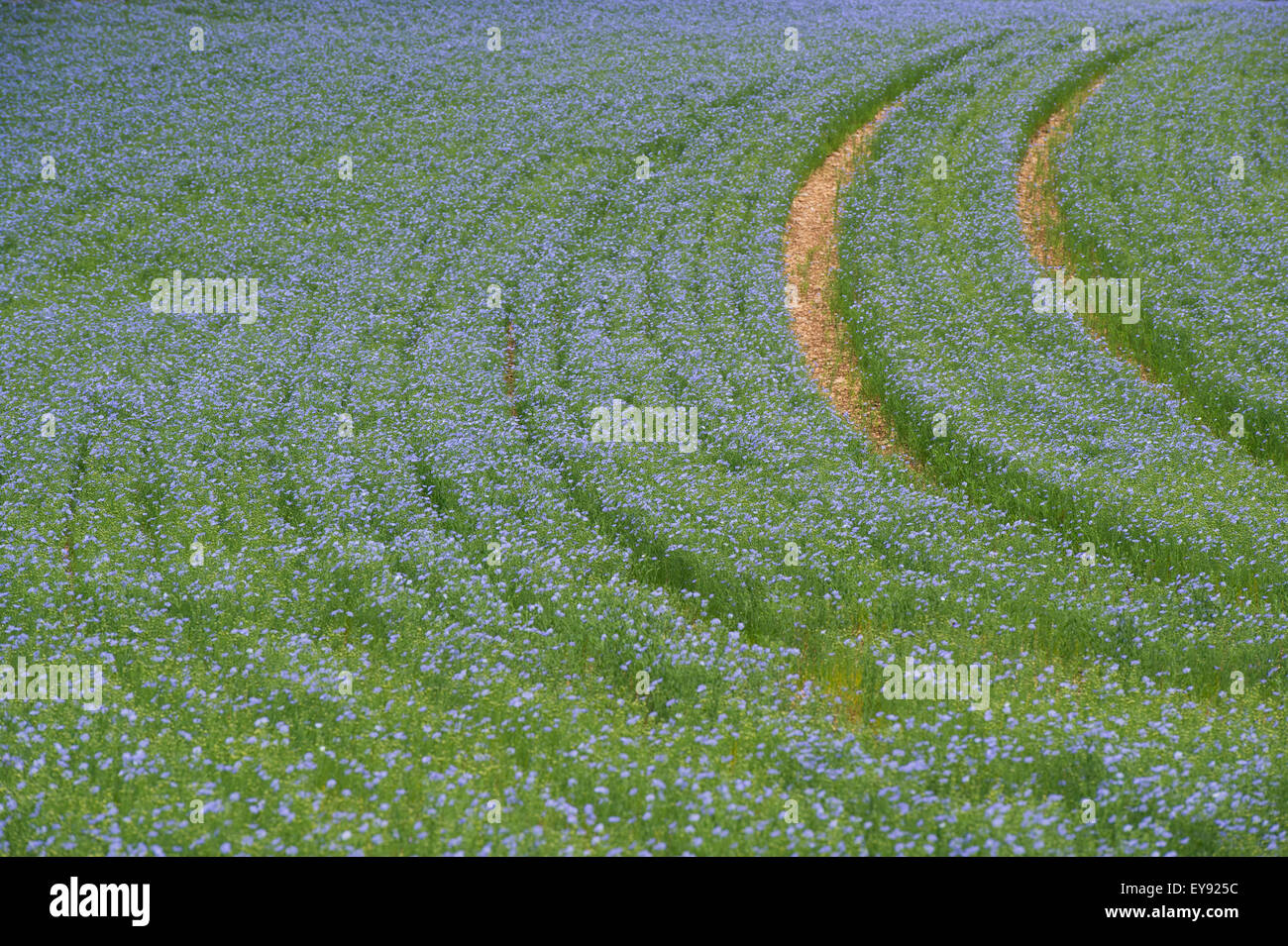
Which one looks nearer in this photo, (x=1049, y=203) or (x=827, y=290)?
(x=827, y=290)

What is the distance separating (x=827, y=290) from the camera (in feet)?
85.1

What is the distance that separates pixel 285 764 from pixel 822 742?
16.6 feet

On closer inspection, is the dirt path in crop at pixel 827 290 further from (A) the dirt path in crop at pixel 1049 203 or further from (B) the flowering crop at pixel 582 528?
(A) the dirt path in crop at pixel 1049 203

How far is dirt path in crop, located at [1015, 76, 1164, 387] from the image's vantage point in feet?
73.0

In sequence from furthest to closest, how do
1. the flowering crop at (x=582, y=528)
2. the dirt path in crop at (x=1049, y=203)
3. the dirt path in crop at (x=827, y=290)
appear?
the dirt path in crop at (x=1049, y=203), the dirt path in crop at (x=827, y=290), the flowering crop at (x=582, y=528)

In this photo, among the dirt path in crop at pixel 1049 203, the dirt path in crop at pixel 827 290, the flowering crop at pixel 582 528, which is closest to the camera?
the flowering crop at pixel 582 528

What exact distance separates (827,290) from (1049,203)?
9.15m

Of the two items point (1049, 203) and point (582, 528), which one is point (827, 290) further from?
point (582, 528)

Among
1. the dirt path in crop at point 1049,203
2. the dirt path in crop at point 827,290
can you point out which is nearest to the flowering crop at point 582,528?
the dirt path in crop at point 827,290

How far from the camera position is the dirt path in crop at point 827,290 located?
19.6 metres

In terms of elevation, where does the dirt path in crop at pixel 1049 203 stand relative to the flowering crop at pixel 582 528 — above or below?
above

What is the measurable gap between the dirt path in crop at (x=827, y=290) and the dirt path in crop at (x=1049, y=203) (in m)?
5.43

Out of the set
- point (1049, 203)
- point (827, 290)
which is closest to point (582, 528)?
point (827, 290)

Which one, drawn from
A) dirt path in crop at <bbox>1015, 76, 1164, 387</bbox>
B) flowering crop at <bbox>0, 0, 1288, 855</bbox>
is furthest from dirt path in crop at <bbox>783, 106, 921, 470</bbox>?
dirt path in crop at <bbox>1015, 76, 1164, 387</bbox>
